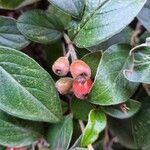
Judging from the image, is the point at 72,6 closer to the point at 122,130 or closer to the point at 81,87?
the point at 81,87

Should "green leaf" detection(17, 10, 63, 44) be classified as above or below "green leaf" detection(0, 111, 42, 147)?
above

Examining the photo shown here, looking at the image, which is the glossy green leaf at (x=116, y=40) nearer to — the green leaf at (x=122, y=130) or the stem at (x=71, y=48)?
the stem at (x=71, y=48)

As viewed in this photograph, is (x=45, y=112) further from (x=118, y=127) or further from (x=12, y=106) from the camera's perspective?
(x=118, y=127)

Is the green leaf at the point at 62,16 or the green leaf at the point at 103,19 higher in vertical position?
the green leaf at the point at 103,19

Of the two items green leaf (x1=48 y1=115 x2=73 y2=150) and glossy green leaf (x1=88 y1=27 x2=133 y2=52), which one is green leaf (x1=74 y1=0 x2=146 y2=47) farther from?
green leaf (x1=48 y1=115 x2=73 y2=150)

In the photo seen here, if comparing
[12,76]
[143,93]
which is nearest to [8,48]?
[12,76]

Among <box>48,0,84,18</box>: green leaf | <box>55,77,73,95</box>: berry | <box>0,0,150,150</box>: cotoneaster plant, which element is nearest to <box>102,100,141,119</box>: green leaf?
<box>0,0,150,150</box>: cotoneaster plant

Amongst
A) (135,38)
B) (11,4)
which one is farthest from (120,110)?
(11,4)

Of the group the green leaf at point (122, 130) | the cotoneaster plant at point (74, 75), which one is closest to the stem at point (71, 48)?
the cotoneaster plant at point (74, 75)
